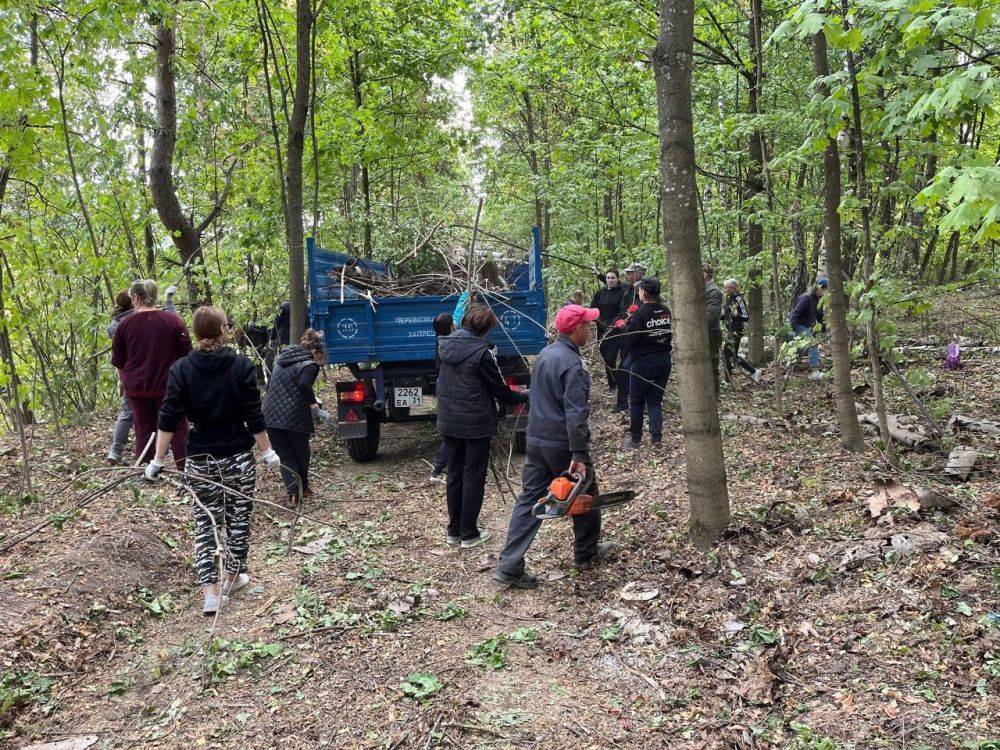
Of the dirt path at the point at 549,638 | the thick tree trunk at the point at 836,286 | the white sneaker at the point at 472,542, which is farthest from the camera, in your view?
the thick tree trunk at the point at 836,286

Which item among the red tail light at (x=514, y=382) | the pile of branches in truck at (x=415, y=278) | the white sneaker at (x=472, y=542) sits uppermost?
the pile of branches in truck at (x=415, y=278)

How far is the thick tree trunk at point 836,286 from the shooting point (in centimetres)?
664

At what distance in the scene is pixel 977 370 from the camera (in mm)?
10750

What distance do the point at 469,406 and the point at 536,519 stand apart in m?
1.28

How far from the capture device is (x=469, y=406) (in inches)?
245

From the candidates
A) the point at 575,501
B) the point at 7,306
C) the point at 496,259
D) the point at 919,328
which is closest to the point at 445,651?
the point at 575,501

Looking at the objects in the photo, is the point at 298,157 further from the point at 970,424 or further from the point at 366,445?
the point at 970,424

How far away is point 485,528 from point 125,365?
3826 mm

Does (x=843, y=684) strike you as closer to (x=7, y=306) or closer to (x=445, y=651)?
(x=445, y=651)

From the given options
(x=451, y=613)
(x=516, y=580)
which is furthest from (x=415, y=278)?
(x=451, y=613)

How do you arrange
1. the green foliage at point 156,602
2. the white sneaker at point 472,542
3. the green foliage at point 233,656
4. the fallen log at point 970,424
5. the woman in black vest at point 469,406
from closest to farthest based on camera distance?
the green foliage at point 233,656
the green foliage at point 156,602
the woman in black vest at point 469,406
the white sneaker at point 472,542
the fallen log at point 970,424

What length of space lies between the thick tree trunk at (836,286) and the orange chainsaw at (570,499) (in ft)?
9.21

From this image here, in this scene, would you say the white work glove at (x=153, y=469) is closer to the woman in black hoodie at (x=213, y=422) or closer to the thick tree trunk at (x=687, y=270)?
the woman in black hoodie at (x=213, y=422)

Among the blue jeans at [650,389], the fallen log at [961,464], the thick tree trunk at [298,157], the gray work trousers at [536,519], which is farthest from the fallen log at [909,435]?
the thick tree trunk at [298,157]
